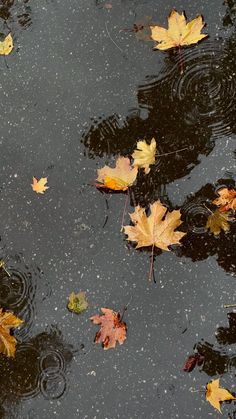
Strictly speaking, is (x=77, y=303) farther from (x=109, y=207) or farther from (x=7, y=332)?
(x=109, y=207)

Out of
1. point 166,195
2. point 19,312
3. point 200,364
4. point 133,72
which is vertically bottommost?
point 200,364

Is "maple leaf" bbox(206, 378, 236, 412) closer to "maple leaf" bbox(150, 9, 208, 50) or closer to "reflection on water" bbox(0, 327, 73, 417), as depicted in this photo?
"reflection on water" bbox(0, 327, 73, 417)

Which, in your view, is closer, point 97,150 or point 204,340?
point 204,340

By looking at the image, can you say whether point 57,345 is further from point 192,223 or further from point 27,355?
point 192,223

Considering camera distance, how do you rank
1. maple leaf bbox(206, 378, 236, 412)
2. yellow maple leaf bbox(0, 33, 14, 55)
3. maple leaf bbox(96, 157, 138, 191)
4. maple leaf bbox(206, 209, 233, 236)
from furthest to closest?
yellow maple leaf bbox(0, 33, 14, 55) < maple leaf bbox(96, 157, 138, 191) < maple leaf bbox(206, 209, 233, 236) < maple leaf bbox(206, 378, 236, 412)

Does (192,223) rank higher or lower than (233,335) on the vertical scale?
higher

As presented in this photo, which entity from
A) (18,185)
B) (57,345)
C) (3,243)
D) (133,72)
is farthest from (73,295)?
(133,72)

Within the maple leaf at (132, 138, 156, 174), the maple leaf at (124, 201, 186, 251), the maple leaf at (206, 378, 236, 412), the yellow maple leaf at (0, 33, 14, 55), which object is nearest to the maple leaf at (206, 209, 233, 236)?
the maple leaf at (124, 201, 186, 251)
